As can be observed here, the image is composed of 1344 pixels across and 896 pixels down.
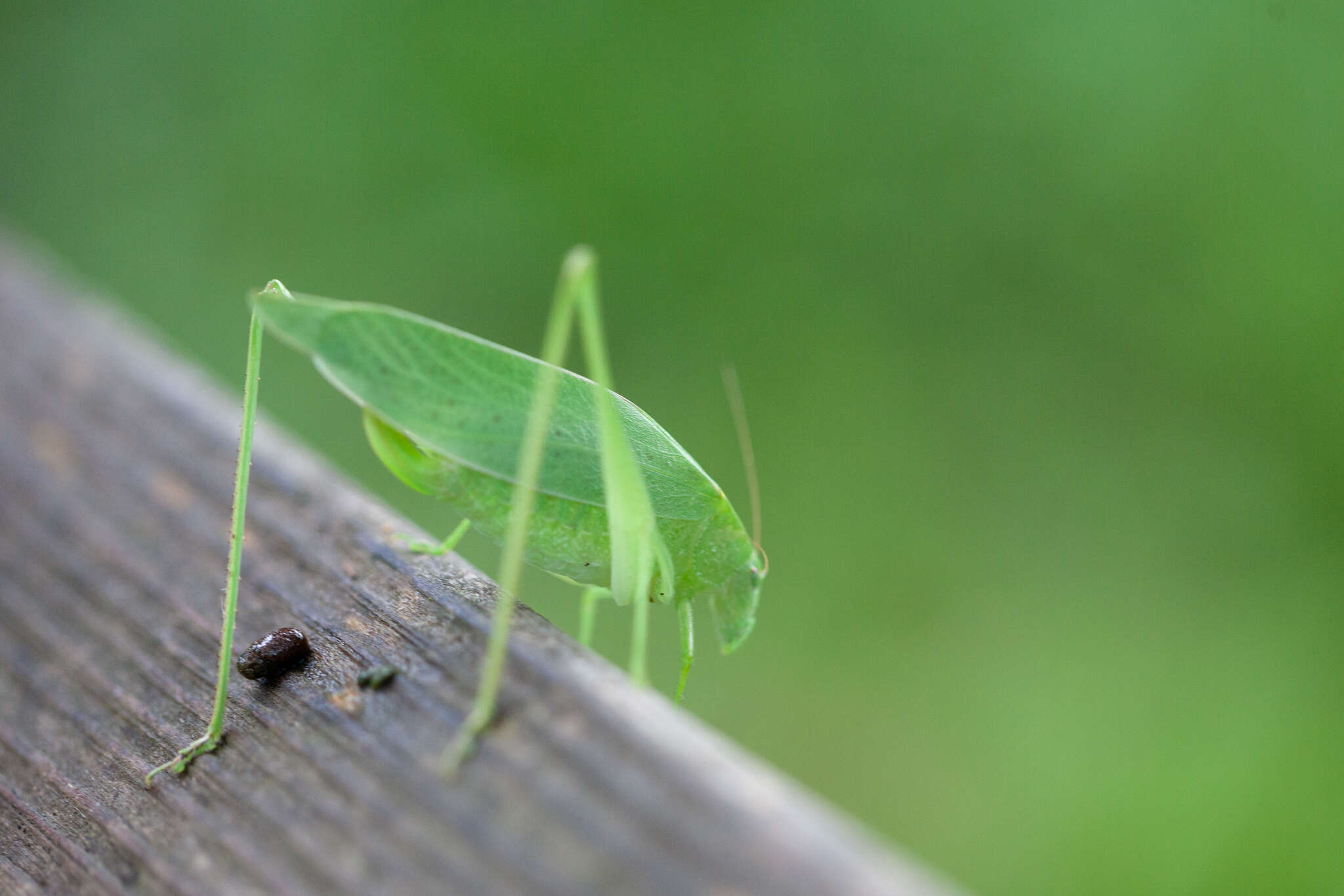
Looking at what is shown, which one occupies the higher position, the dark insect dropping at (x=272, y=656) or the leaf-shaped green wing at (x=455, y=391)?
the leaf-shaped green wing at (x=455, y=391)

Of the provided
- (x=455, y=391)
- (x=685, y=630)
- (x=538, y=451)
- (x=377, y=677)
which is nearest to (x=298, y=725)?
(x=377, y=677)

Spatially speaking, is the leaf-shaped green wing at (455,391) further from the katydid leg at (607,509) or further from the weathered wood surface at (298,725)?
the weathered wood surface at (298,725)

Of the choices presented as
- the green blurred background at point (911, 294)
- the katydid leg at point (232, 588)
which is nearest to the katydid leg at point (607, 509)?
the katydid leg at point (232, 588)

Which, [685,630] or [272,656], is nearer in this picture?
[272,656]

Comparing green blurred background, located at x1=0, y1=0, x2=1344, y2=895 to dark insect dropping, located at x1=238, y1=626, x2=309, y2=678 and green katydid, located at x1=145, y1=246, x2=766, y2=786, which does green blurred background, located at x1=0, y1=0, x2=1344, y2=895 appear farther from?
dark insect dropping, located at x1=238, y1=626, x2=309, y2=678

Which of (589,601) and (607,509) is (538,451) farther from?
(589,601)

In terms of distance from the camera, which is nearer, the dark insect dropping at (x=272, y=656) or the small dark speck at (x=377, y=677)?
the small dark speck at (x=377, y=677)
